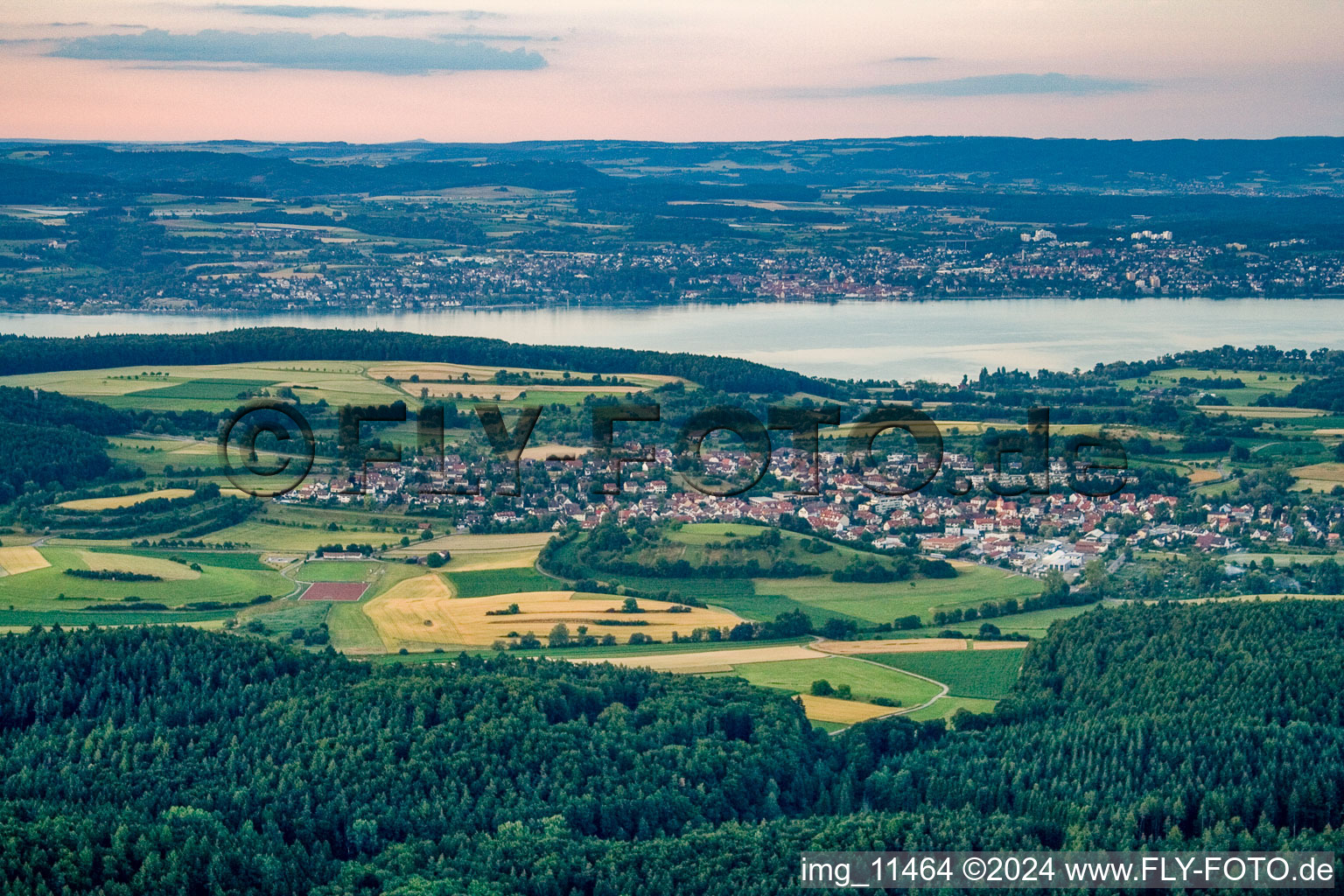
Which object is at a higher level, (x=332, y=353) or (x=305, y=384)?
(x=332, y=353)

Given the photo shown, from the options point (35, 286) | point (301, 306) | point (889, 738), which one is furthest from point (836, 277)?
point (889, 738)

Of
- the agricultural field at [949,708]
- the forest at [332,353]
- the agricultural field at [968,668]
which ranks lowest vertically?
the agricultural field at [949,708]

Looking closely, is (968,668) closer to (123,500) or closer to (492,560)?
(492,560)

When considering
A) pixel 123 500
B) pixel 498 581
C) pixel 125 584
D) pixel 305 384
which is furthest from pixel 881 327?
pixel 125 584

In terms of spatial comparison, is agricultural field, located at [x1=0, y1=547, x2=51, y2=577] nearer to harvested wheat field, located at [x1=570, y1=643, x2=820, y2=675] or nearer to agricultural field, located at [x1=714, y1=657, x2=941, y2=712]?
harvested wheat field, located at [x1=570, y1=643, x2=820, y2=675]

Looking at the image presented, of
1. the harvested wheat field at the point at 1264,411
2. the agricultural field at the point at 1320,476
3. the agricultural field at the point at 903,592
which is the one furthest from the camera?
the harvested wheat field at the point at 1264,411

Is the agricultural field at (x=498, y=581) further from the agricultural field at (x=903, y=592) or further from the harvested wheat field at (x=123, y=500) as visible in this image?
the harvested wheat field at (x=123, y=500)


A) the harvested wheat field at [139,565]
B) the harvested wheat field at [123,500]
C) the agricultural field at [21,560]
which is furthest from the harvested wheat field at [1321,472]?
the agricultural field at [21,560]

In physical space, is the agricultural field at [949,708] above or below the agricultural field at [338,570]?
below

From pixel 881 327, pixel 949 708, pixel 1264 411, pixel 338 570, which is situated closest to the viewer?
pixel 949 708
